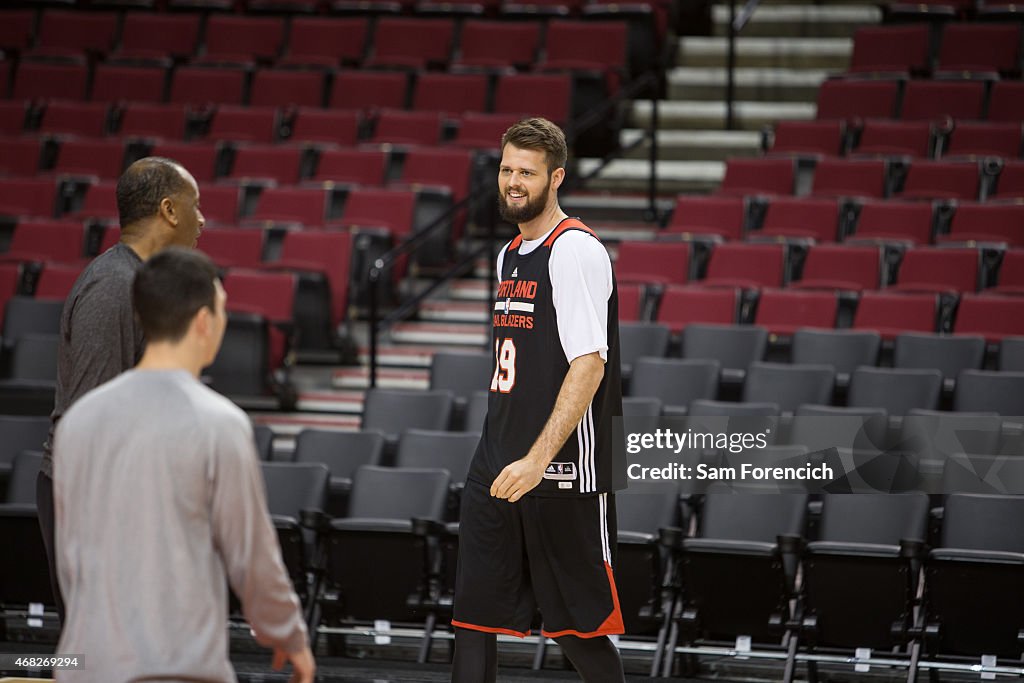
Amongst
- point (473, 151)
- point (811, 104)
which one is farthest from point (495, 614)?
point (811, 104)

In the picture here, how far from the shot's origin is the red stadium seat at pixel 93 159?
9297mm

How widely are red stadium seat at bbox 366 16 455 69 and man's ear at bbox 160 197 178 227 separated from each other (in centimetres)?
814

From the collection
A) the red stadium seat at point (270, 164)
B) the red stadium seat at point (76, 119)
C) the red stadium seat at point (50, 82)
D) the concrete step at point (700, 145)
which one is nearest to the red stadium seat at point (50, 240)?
the red stadium seat at point (270, 164)

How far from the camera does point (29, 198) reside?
8.92 m

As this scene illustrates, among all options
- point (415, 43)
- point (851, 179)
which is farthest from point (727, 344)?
point (415, 43)

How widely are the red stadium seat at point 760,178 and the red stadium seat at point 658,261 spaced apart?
96 centimetres

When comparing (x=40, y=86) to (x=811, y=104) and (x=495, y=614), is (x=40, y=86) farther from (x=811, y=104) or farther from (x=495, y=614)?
(x=495, y=614)

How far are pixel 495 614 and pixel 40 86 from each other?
344 inches

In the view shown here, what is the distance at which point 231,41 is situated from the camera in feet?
36.5

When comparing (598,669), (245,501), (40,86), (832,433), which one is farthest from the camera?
(40,86)

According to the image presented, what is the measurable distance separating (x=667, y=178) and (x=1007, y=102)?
2.44m

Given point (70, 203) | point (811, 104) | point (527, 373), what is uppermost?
point (811, 104)

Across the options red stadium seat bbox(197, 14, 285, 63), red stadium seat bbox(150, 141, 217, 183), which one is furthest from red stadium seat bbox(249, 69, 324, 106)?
red stadium seat bbox(150, 141, 217, 183)

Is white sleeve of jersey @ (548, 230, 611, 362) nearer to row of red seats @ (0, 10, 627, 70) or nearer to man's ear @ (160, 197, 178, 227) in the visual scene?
man's ear @ (160, 197, 178, 227)
